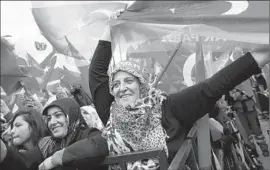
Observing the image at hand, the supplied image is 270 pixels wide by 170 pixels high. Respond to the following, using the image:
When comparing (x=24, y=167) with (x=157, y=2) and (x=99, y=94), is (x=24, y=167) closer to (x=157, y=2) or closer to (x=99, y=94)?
(x=99, y=94)

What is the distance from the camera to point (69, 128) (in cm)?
306

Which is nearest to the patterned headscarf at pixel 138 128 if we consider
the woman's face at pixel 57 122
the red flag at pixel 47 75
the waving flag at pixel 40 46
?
the woman's face at pixel 57 122

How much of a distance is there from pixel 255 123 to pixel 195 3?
511 cm

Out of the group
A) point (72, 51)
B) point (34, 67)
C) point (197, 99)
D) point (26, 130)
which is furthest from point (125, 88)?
point (34, 67)

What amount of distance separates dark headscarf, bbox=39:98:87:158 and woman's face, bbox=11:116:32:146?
1.70ft

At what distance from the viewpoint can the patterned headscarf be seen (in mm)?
2568

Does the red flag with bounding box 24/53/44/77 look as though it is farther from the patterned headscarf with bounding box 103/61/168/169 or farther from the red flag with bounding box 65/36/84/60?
the patterned headscarf with bounding box 103/61/168/169

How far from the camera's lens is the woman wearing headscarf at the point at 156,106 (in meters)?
2.56

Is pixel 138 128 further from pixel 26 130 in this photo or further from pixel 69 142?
pixel 26 130

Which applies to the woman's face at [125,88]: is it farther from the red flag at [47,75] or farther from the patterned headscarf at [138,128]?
the red flag at [47,75]

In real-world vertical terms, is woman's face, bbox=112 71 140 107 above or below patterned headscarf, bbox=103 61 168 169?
above

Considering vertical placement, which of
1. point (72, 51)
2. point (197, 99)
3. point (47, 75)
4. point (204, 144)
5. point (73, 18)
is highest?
point (47, 75)

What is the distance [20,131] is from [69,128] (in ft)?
2.61

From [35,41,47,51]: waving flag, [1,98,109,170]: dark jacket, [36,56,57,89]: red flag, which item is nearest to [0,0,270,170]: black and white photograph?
[1,98,109,170]: dark jacket
